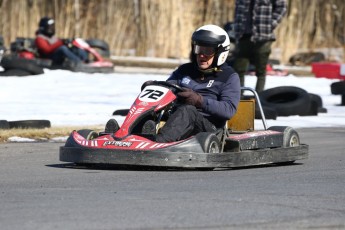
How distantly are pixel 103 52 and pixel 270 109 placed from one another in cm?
1021

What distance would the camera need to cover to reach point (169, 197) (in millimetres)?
6438

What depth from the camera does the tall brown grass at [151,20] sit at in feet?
81.6

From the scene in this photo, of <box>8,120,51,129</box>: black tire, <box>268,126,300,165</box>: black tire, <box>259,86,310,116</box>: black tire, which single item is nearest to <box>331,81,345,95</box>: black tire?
<box>259,86,310,116</box>: black tire

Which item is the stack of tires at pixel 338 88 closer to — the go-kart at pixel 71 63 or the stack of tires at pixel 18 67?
the stack of tires at pixel 18 67

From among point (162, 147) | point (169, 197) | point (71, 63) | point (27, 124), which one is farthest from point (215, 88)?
point (71, 63)

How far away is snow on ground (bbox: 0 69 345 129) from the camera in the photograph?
533 inches

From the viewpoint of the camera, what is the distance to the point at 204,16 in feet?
83.4

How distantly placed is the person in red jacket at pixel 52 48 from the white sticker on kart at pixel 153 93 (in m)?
13.7

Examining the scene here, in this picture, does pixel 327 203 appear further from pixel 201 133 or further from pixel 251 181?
pixel 201 133

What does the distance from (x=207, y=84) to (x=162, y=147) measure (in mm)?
1078

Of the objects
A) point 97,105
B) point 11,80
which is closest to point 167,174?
point 97,105

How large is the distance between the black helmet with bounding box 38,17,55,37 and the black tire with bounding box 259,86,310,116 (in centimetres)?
825

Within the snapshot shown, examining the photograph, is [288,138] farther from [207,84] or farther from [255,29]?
[255,29]

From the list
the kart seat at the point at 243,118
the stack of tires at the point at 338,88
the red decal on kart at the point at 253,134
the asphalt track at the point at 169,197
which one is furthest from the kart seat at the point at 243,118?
the stack of tires at the point at 338,88
